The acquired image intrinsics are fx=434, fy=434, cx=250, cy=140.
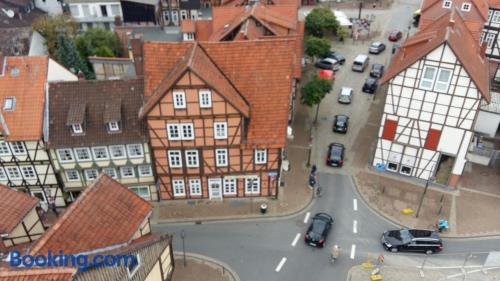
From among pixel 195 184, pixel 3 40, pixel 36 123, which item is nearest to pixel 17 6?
pixel 3 40

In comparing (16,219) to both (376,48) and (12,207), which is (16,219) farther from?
(376,48)

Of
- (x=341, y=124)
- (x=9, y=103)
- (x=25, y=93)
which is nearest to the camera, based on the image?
(x=9, y=103)

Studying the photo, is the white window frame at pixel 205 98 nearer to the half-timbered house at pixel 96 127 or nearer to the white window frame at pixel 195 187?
the half-timbered house at pixel 96 127

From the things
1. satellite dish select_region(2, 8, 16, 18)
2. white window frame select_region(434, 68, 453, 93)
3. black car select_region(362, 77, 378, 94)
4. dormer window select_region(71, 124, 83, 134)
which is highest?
white window frame select_region(434, 68, 453, 93)

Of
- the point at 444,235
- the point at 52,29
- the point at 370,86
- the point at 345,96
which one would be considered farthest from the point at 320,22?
the point at 444,235

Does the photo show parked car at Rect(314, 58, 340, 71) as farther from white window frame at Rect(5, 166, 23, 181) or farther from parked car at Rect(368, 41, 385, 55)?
white window frame at Rect(5, 166, 23, 181)

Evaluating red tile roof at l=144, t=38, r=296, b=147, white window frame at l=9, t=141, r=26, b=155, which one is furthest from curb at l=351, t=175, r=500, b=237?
white window frame at l=9, t=141, r=26, b=155

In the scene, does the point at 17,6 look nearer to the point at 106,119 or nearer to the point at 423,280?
the point at 106,119
